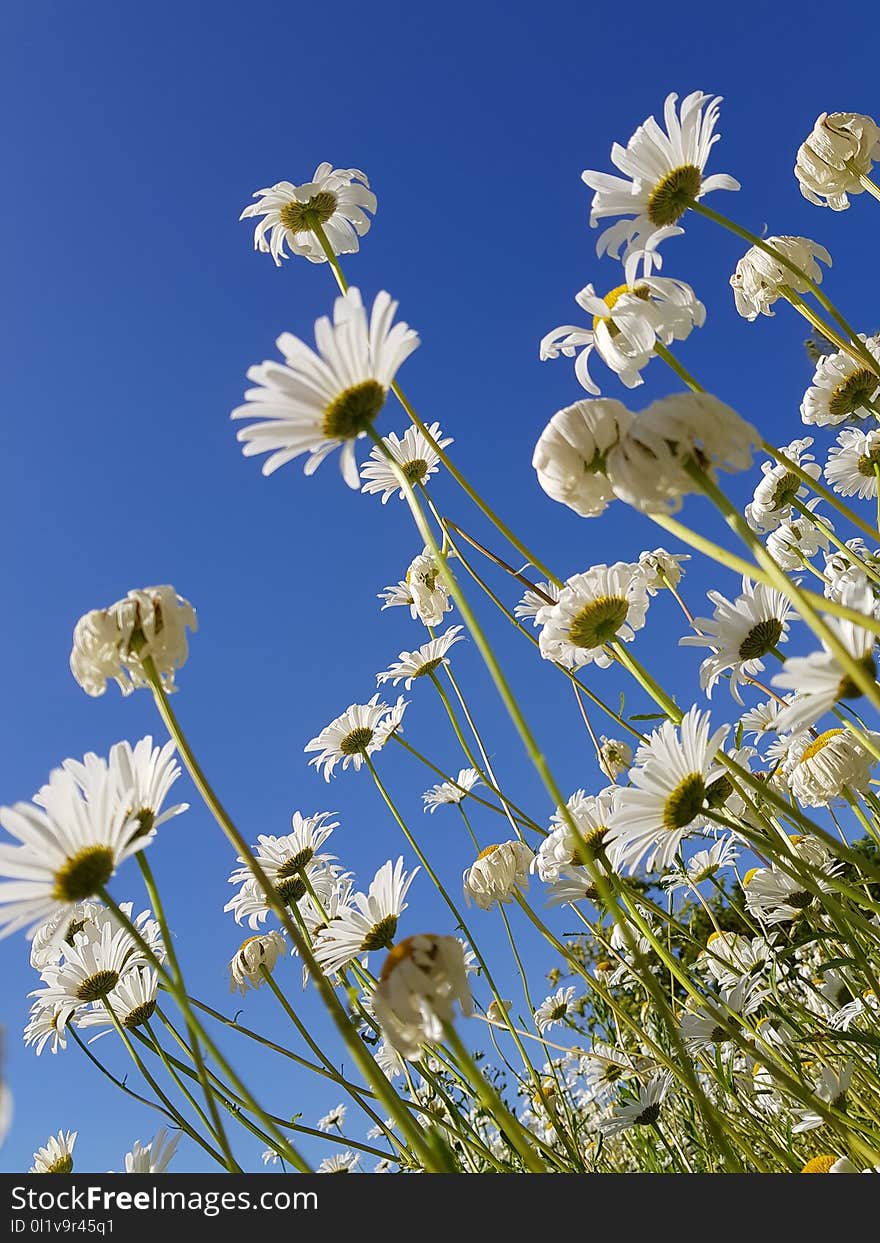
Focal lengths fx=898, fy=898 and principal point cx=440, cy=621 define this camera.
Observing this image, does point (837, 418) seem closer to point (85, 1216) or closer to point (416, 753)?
point (416, 753)

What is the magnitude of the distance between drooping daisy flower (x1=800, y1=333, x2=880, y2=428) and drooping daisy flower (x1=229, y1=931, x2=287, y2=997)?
7.52 feet

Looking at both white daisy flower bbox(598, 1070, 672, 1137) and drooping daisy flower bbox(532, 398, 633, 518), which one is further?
white daisy flower bbox(598, 1070, 672, 1137)

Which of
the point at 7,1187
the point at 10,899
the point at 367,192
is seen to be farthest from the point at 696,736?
the point at 367,192

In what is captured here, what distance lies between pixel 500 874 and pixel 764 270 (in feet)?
5.81

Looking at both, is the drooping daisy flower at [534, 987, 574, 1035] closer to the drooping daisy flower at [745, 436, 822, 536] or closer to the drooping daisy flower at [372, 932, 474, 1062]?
the drooping daisy flower at [745, 436, 822, 536]

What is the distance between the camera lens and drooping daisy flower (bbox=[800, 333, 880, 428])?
8.69 feet

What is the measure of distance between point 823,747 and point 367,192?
192 cm

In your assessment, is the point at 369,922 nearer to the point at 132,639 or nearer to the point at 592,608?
the point at 592,608

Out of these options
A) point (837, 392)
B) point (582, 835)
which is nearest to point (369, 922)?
point (582, 835)

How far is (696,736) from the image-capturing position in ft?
4.73

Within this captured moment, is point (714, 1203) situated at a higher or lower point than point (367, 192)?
lower

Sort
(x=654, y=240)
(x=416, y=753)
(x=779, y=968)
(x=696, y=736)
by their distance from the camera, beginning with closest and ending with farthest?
1. (x=696, y=736)
2. (x=654, y=240)
3. (x=779, y=968)
4. (x=416, y=753)

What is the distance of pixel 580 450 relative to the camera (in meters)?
1.05

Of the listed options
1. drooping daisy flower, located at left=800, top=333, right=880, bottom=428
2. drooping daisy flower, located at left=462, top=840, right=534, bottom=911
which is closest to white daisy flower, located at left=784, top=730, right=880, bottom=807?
drooping daisy flower, located at left=462, top=840, right=534, bottom=911
